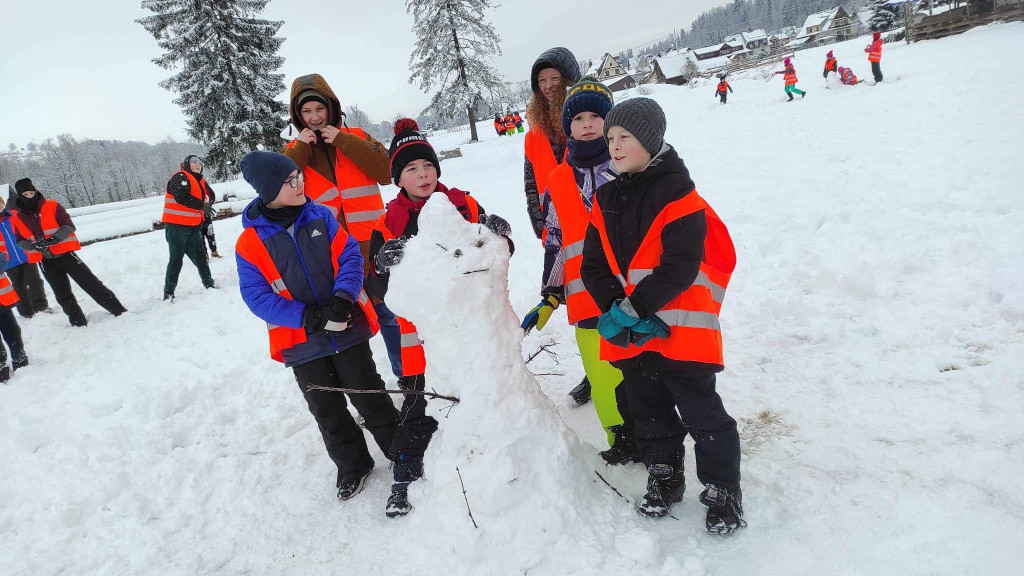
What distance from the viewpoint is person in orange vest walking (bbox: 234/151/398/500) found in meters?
2.55

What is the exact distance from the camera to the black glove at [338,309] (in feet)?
8.16

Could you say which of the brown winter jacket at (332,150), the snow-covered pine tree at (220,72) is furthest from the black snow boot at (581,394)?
the snow-covered pine tree at (220,72)

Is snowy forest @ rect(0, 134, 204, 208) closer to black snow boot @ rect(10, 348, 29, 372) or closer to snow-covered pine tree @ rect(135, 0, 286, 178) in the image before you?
snow-covered pine tree @ rect(135, 0, 286, 178)

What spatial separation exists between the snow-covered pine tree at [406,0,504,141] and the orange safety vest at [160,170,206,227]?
22.8 metres

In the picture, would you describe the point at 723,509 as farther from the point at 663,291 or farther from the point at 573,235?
the point at 573,235

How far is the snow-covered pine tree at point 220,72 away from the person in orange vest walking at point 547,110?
17948 mm

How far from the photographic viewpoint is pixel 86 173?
6725 centimetres

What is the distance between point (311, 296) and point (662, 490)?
2.10m

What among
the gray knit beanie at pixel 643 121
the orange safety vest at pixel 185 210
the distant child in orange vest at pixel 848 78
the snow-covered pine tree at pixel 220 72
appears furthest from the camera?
the snow-covered pine tree at pixel 220 72

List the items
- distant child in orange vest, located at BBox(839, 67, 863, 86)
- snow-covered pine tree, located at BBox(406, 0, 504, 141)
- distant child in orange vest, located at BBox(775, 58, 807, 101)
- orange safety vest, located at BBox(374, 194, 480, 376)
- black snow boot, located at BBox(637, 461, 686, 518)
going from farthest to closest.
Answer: snow-covered pine tree, located at BBox(406, 0, 504, 141) → distant child in orange vest, located at BBox(775, 58, 807, 101) → distant child in orange vest, located at BBox(839, 67, 863, 86) → orange safety vest, located at BBox(374, 194, 480, 376) → black snow boot, located at BBox(637, 461, 686, 518)

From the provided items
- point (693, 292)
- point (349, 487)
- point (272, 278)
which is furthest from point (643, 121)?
point (349, 487)

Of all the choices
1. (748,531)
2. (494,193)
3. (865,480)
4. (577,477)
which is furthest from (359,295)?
(494,193)

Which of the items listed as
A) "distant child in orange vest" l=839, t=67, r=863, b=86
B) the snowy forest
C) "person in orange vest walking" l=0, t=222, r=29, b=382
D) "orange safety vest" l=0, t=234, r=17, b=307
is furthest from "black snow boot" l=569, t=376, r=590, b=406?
the snowy forest

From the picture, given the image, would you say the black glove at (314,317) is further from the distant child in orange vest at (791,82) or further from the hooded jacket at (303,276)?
the distant child in orange vest at (791,82)
